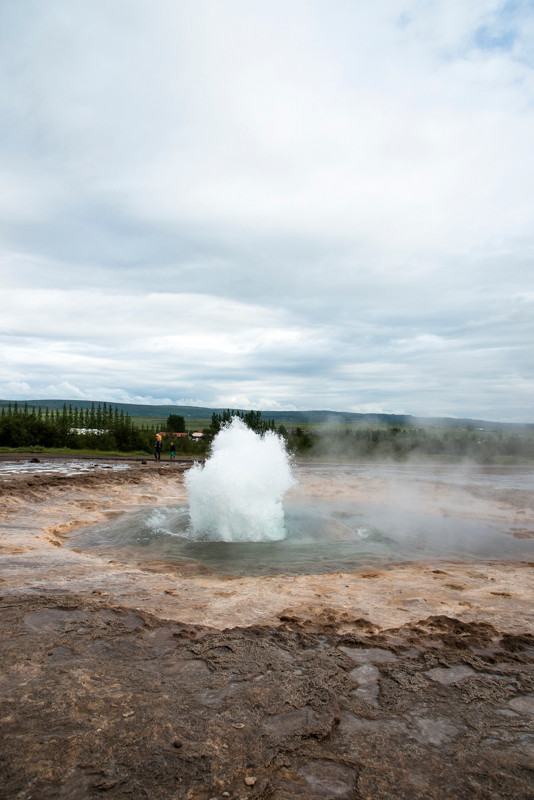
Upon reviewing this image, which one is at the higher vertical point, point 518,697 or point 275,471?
point 275,471

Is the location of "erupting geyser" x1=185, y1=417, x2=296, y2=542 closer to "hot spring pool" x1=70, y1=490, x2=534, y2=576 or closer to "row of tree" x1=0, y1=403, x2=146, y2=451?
"hot spring pool" x1=70, y1=490, x2=534, y2=576

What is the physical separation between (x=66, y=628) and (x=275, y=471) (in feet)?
22.2

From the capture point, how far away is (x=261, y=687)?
11.6 ft

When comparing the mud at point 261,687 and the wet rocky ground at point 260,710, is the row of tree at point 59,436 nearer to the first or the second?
the mud at point 261,687

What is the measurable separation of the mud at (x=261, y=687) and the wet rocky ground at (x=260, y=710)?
0.5 inches

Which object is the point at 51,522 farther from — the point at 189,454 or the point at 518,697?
the point at 189,454

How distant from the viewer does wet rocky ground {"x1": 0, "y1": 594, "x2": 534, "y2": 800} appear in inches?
101

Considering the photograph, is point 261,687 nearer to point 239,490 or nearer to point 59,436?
point 239,490

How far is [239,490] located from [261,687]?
21.9 ft

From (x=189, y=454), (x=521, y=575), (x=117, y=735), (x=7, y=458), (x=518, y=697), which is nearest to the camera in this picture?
(x=117, y=735)

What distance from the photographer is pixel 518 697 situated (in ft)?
11.4

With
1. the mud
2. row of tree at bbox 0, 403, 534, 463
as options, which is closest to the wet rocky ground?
the mud

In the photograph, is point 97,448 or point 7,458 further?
point 97,448

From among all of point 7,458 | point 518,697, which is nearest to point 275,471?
point 518,697
